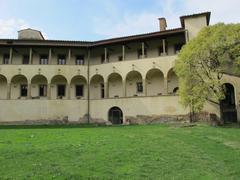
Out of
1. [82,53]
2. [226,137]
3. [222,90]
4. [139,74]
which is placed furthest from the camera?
[82,53]

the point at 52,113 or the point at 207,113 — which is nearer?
the point at 207,113

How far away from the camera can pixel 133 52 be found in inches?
Result: 1396

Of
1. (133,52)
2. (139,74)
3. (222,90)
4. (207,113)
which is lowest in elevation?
(207,113)

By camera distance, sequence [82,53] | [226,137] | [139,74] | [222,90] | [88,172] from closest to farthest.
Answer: [88,172], [226,137], [222,90], [139,74], [82,53]

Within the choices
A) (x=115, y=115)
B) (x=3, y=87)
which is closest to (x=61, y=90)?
(x=3, y=87)

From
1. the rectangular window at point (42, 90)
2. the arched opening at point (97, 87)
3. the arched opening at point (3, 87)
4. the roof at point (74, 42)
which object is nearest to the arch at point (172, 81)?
the roof at point (74, 42)

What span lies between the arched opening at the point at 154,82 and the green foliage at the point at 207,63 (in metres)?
7.38

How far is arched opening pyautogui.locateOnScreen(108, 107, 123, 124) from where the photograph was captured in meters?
33.4

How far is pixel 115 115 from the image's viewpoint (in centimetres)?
3372

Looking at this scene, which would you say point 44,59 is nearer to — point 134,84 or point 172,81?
point 134,84

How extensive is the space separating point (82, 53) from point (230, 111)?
62.0ft

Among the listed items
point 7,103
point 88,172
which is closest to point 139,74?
point 7,103

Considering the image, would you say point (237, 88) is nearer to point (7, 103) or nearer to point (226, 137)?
point (226, 137)

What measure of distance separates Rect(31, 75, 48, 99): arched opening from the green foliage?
57.5ft
